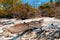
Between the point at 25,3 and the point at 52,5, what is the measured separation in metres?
1.16

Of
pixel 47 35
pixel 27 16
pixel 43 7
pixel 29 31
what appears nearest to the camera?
pixel 47 35

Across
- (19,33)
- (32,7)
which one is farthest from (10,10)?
(19,33)

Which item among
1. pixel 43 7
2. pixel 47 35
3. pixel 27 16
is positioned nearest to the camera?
pixel 47 35

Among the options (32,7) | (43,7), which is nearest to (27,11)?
(32,7)

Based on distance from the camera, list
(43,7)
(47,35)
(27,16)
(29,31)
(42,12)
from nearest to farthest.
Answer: (47,35)
(29,31)
(27,16)
(42,12)
(43,7)

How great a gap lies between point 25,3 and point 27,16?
1036 millimetres

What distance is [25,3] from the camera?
942 cm

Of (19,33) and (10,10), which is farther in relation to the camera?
(10,10)

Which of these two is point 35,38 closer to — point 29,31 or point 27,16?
point 29,31

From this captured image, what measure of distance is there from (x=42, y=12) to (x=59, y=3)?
806mm

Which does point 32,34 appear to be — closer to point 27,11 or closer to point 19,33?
point 19,33

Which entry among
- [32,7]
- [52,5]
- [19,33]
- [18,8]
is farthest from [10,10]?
[19,33]

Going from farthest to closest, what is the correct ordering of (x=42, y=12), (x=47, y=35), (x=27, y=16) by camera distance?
(x=42, y=12), (x=27, y=16), (x=47, y=35)

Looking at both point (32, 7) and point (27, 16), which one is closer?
point (27, 16)
